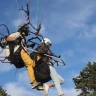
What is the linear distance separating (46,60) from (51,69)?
32 cm

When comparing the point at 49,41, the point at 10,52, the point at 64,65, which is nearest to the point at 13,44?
the point at 10,52

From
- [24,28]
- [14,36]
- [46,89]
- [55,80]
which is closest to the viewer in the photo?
[55,80]

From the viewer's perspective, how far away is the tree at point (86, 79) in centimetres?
7056

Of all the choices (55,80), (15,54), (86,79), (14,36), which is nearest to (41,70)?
(55,80)

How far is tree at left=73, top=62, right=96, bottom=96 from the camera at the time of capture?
70562mm

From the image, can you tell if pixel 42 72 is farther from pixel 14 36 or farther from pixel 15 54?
pixel 14 36

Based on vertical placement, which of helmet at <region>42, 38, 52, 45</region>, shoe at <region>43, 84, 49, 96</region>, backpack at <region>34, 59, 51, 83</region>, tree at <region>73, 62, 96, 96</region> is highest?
tree at <region>73, 62, 96, 96</region>

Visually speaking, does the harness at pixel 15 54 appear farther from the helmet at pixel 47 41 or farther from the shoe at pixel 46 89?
the shoe at pixel 46 89

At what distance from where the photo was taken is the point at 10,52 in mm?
10125

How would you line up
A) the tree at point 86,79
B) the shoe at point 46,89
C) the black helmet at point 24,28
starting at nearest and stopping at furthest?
the shoe at point 46,89 → the black helmet at point 24,28 → the tree at point 86,79

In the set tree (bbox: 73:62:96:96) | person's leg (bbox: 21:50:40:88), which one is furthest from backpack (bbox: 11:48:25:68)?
tree (bbox: 73:62:96:96)

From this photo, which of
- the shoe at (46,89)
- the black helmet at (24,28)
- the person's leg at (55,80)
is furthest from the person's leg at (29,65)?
the black helmet at (24,28)

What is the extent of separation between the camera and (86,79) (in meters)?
72.2

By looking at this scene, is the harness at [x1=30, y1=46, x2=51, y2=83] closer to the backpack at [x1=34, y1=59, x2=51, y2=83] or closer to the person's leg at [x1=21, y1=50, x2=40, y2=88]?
the backpack at [x1=34, y1=59, x2=51, y2=83]
